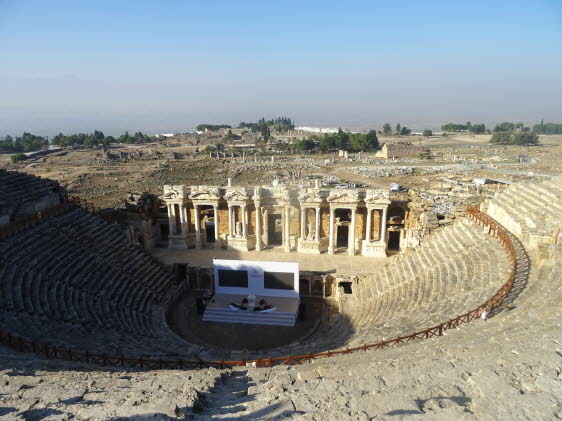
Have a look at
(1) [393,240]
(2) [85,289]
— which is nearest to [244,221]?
(1) [393,240]

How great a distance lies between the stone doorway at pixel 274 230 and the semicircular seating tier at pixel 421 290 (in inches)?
354

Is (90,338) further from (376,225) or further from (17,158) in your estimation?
(17,158)

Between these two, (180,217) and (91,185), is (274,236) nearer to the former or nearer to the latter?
(180,217)

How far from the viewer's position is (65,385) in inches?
A: 357

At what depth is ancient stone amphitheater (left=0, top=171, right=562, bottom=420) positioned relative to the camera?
828 centimetres

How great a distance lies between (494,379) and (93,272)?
1807 cm

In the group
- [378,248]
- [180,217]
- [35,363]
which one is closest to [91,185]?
[180,217]

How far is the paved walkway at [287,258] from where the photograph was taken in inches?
973

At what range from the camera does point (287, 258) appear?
26609mm

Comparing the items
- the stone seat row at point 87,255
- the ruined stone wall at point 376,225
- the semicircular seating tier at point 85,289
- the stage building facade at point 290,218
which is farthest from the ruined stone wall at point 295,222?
the stone seat row at point 87,255

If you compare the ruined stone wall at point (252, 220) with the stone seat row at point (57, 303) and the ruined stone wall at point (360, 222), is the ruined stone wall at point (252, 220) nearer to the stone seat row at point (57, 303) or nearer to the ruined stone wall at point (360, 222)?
the ruined stone wall at point (360, 222)

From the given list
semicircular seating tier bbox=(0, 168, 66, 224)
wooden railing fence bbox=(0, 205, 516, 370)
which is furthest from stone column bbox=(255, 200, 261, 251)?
wooden railing fence bbox=(0, 205, 516, 370)

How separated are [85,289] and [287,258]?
12800 millimetres

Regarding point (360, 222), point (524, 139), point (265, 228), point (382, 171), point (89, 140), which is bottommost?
point (382, 171)
